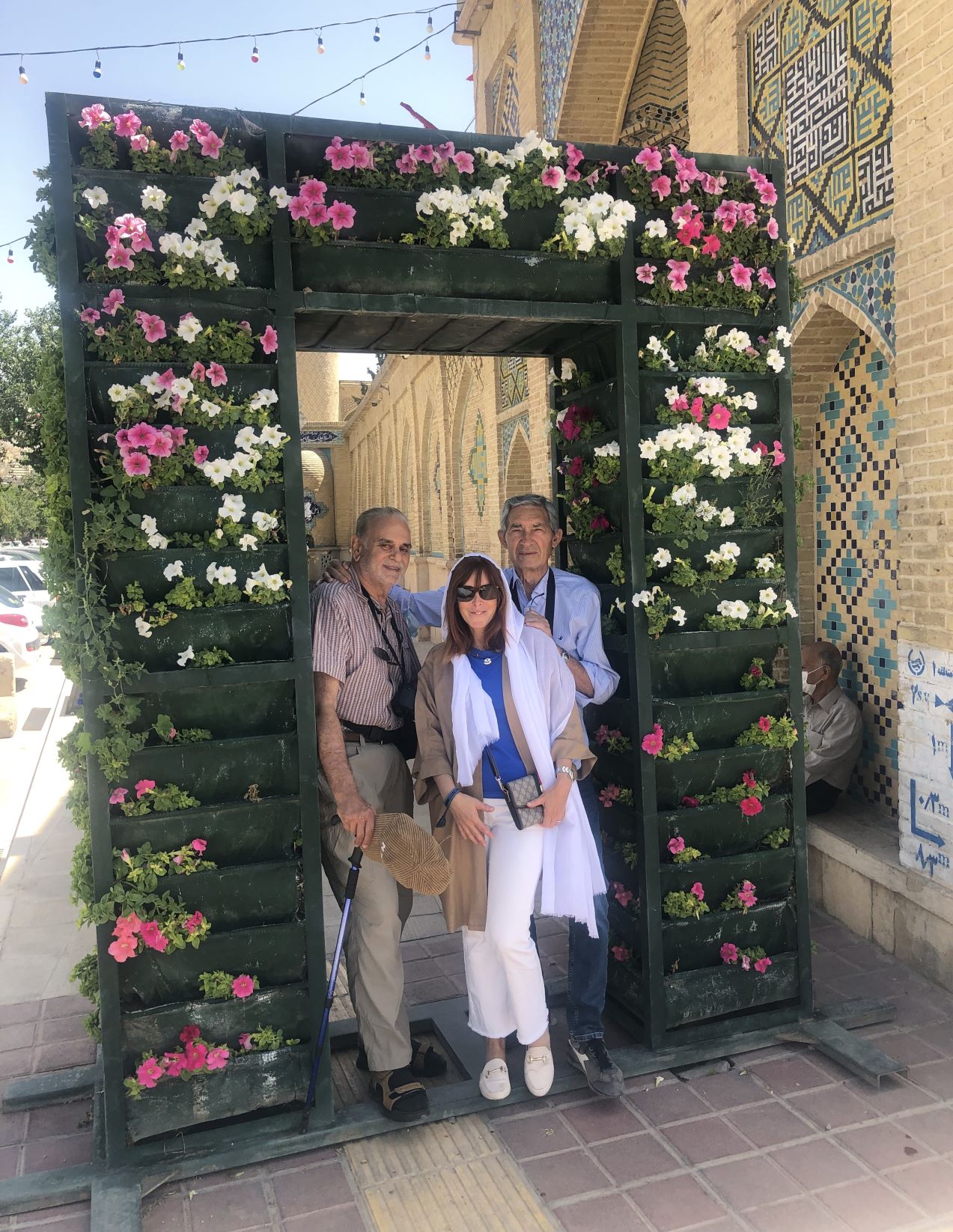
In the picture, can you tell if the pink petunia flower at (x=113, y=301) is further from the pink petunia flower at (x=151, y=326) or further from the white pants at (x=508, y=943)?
the white pants at (x=508, y=943)

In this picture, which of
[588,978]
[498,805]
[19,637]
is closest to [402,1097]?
[588,978]

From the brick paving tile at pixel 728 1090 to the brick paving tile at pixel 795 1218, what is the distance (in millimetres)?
523

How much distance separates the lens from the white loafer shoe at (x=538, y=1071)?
3.54 metres

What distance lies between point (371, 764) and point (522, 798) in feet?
1.95

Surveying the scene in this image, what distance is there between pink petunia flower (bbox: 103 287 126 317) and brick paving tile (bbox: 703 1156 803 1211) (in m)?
3.27

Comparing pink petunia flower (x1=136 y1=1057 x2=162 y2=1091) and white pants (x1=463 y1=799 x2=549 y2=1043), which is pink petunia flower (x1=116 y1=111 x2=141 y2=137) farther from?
pink petunia flower (x1=136 y1=1057 x2=162 y2=1091)

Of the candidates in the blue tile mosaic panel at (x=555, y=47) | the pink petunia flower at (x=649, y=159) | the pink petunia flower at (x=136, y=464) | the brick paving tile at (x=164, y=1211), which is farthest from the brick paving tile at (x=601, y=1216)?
the blue tile mosaic panel at (x=555, y=47)

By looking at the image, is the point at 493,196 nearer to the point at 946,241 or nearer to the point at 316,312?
the point at 316,312

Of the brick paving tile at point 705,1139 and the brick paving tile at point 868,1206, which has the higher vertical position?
the brick paving tile at point 868,1206

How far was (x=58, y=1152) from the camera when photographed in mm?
3441

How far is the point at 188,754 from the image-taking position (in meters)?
3.35

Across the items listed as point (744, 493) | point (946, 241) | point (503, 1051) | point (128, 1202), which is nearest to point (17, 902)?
point (128, 1202)

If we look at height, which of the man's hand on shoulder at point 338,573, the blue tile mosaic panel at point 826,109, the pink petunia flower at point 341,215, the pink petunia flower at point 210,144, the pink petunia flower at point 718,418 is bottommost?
the man's hand on shoulder at point 338,573

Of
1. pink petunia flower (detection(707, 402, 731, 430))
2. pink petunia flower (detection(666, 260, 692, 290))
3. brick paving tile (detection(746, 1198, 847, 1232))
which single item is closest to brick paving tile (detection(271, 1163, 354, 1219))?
brick paving tile (detection(746, 1198, 847, 1232))
